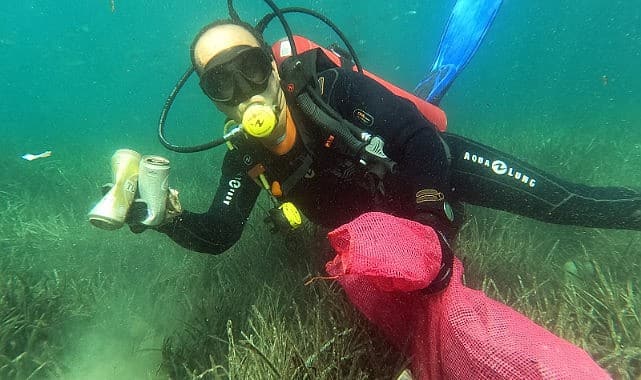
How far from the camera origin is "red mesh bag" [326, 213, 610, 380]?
1405 millimetres

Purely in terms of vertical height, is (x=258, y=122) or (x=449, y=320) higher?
(x=258, y=122)

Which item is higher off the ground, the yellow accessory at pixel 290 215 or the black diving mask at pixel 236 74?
the black diving mask at pixel 236 74

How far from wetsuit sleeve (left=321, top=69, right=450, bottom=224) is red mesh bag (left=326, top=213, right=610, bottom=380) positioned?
0.64 meters

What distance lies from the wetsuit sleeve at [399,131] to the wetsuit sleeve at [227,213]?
915mm

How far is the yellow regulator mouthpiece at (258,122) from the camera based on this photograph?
2496 mm

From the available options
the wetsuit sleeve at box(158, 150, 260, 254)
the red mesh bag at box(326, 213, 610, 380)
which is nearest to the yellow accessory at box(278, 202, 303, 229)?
the wetsuit sleeve at box(158, 150, 260, 254)

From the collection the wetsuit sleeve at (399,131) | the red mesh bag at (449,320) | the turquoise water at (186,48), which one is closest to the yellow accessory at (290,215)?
the wetsuit sleeve at (399,131)

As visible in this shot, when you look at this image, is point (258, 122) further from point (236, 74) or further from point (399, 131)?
point (399, 131)

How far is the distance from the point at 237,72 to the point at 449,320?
1.90 meters

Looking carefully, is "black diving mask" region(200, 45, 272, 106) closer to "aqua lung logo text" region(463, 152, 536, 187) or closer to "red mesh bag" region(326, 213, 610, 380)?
"red mesh bag" region(326, 213, 610, 380)

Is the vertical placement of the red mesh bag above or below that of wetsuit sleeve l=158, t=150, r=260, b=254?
above

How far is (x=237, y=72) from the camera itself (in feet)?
8.42

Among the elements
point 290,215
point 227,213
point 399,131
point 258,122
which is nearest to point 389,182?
point 399,131

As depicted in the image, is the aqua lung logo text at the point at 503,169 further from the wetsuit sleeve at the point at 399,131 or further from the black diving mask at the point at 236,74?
the black diving mask at the point at 236,74
